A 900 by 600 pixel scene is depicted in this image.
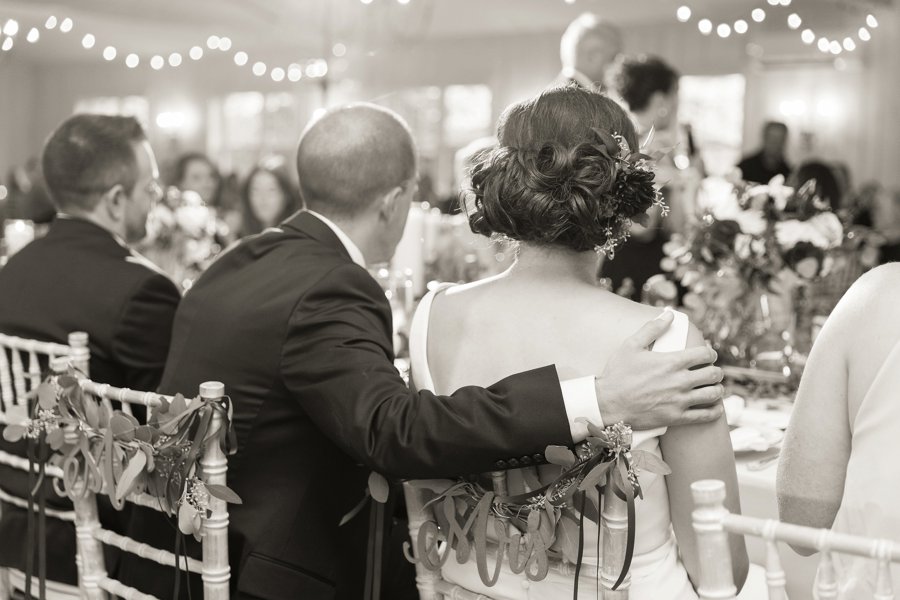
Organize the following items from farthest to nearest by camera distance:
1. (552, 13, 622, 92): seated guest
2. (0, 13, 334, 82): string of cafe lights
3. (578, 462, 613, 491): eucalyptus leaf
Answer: (0, 13, 334, 82): string of cafe lights < (552, 13, 622, 92): seated guest < (578, 462, 613, 491): eucalyptus leaf

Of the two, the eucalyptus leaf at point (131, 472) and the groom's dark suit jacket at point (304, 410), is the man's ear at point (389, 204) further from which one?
the eucalyptus leaf at point (131, 472)

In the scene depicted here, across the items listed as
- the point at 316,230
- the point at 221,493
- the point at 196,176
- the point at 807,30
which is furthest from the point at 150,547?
the point at 807,30

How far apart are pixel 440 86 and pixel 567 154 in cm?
1311

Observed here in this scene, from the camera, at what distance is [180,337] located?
1905mm

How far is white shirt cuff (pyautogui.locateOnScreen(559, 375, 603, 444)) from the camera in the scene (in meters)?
1.37

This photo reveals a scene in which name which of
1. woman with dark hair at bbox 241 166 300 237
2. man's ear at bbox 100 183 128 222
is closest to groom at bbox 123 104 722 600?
man's ear at bbox 100 183 128 222

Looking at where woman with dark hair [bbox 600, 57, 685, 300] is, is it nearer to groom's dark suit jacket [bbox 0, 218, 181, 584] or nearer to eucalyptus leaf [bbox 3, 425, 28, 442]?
groom's dark suit jacket [bbox 0, 218, 181, 584]

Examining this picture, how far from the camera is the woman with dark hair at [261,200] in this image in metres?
5.40

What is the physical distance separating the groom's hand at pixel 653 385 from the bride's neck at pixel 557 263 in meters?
0.20

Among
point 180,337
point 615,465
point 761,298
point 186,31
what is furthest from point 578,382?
point 186,31

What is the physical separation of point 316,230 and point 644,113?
7.58ft

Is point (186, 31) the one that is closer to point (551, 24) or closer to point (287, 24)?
point (287, 24)

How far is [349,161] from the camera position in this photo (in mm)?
2062

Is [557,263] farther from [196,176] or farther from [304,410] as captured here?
[196,176]
